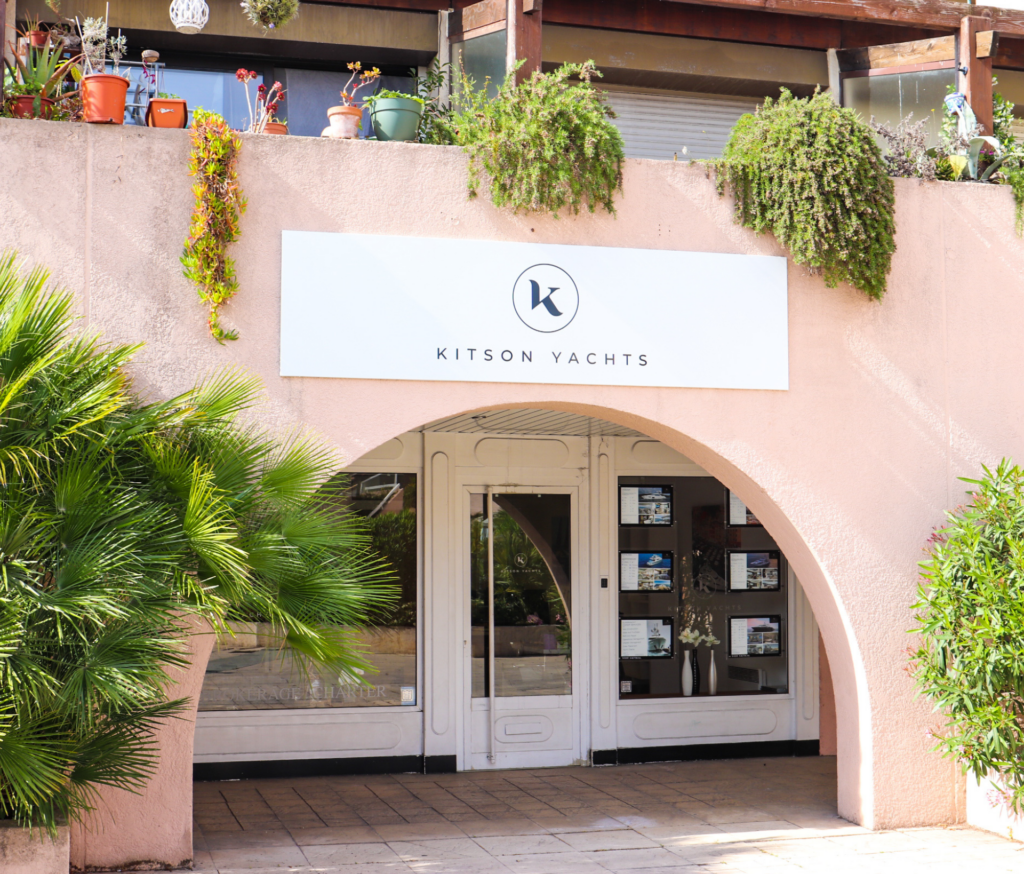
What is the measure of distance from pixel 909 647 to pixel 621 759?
308 cm

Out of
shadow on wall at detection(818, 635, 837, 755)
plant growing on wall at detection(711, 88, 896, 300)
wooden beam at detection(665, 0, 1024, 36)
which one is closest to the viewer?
plant growing on wall at detection(711, 88, 896, 300)

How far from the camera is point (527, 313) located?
21.9ft

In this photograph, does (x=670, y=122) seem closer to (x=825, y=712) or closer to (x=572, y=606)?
(x=572, y=606)

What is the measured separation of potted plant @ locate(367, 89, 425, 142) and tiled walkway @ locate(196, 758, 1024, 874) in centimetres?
435

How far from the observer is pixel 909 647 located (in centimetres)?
719

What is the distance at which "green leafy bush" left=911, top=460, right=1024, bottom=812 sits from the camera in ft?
20.9

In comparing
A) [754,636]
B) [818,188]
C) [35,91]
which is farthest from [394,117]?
[754,636]

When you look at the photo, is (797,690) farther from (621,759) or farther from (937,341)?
(937,341)

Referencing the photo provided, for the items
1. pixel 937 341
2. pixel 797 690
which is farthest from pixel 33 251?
pixel 797 690

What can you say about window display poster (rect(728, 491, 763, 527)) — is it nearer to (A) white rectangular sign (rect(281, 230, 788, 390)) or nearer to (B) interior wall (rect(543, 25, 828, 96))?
(A) white rectangular sign (rect(281, 230, 788, 390))

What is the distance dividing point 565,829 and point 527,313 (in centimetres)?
331

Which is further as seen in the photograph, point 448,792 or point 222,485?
point 448,792

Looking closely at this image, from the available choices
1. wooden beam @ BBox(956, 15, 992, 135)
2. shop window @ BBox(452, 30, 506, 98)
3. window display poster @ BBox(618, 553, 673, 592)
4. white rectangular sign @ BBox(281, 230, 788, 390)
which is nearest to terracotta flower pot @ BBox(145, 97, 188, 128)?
white rectangular sign @ BBox(281, 230, 788, 390)

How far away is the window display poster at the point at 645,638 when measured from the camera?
9.55m
